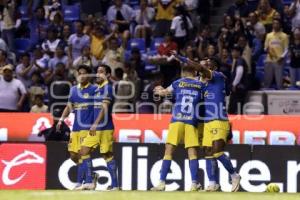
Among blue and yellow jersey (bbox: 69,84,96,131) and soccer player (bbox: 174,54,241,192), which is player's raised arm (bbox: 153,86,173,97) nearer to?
soccer player (bbox: 174,54,241,192)

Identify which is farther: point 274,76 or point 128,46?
point 128,46

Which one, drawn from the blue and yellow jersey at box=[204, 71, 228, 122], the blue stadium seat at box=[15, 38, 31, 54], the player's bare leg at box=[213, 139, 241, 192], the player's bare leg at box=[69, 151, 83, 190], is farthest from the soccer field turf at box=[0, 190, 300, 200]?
the blue stadium seat at box=[15, 38, 31, 54]

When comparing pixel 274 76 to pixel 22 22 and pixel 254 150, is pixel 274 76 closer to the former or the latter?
pixel 254 150

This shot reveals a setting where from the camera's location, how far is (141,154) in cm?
2008

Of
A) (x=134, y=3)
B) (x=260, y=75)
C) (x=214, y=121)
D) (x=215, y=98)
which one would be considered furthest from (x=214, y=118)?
(x=134, y=3)

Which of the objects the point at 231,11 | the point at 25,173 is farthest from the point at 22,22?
the point at 25,173

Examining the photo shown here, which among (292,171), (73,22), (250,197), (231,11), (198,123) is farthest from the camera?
(73,22)

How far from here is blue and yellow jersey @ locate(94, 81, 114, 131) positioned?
1798 centimetres


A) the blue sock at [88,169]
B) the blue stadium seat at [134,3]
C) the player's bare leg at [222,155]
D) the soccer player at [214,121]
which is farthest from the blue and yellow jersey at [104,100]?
the blue stadium seat at [134,3]

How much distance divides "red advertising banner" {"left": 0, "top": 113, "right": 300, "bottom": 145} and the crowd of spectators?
1120 mm

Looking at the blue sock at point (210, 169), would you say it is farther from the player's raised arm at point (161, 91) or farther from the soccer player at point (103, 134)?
the soccer player at point (103, 134)

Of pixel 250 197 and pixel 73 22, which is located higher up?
pixel 73 22

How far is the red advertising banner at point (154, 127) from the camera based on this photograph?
68.2 ft

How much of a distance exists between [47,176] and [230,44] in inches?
213
